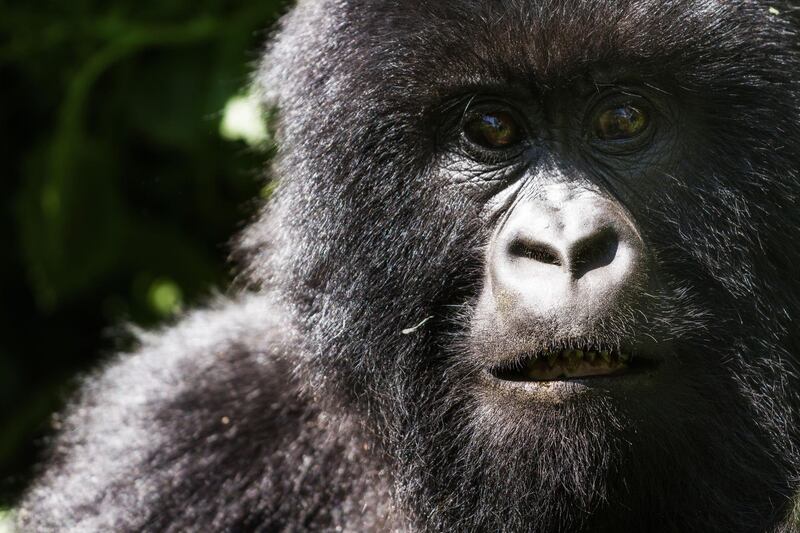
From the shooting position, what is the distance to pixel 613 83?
3006 mm

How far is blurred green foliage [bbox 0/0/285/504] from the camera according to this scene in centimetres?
546

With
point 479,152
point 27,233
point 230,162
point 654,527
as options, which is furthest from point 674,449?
point 27,233

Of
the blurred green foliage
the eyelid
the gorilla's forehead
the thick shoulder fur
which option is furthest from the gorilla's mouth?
the blurred green foliage

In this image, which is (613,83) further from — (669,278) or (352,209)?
(352,209)

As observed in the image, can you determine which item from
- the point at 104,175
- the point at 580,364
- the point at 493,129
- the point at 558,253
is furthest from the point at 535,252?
the point at 104,175

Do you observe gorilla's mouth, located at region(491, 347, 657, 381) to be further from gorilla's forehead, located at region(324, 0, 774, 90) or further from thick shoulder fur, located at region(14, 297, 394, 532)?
thick shoulder fur, located at region(14, 297, 394, 532)

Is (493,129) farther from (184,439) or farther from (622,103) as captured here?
(184,439)

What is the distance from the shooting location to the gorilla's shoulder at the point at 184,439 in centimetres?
372

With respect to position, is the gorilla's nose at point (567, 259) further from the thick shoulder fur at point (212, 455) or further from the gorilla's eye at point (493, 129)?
the thick shoulder fur at point (212, 455)

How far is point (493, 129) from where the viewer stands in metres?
3.09

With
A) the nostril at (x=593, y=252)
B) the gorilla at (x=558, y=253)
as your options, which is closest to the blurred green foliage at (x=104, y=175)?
the gorilla at (x=558, y=253)

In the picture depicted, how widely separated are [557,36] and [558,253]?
0.64 metres

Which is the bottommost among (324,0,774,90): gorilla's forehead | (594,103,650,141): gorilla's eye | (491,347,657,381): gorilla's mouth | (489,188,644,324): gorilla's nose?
(491,347,657,381): gorilla's mouth

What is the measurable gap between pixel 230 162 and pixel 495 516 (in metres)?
3.15
